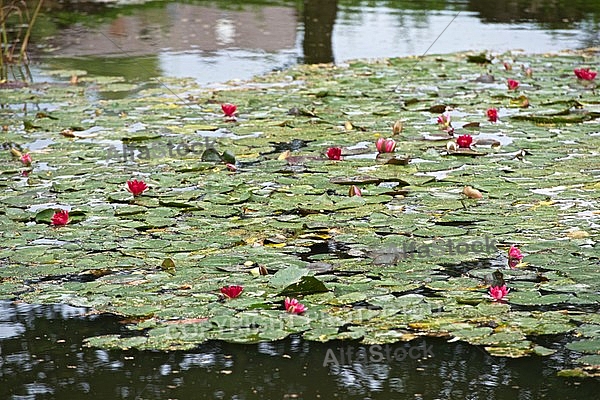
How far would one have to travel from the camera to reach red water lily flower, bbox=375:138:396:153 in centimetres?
512

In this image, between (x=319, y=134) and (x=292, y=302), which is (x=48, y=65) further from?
(x=292, y=302)

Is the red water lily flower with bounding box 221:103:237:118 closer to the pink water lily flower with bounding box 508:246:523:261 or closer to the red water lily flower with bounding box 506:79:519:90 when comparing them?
the red water lily flower with bounding box 506:79:519:90

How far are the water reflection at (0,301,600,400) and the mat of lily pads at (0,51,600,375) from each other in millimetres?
56

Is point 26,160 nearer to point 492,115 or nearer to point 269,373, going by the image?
point 492,115

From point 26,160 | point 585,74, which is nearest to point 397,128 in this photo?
point 26,160

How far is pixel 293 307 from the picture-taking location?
3.07m

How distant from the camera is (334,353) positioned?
2854 millimetres

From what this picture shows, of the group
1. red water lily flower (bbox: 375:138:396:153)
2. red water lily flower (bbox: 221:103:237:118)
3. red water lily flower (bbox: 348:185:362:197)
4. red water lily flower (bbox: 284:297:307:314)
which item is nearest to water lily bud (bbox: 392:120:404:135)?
red water lily flower (bbox: 375:138:396:153)

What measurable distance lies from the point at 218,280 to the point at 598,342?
127 centimetres

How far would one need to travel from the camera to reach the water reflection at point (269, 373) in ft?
8.56

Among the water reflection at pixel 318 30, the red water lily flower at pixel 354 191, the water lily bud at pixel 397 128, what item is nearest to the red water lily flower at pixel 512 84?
the water lily bud at pixel 397 128

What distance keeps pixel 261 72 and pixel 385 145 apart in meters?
3.40

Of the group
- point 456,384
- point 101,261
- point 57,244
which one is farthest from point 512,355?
point 57,244

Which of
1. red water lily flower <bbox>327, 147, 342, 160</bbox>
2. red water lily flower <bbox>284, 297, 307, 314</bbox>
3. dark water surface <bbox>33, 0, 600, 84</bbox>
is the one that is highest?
red water lily flower <bbox>284, 297, 307, 314</bbox>
